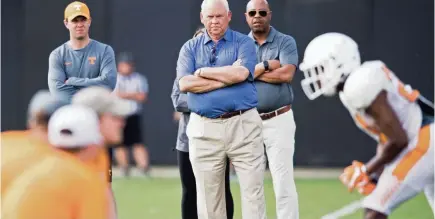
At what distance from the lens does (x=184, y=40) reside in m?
14.1

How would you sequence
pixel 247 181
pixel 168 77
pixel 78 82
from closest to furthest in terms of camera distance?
pixel 247 181 → pixel 78 82 → pixel 168 77

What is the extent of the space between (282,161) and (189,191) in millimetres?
825

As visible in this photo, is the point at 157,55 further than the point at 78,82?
Yes

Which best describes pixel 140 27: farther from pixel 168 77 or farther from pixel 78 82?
pixel 78 82

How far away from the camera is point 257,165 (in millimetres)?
7215

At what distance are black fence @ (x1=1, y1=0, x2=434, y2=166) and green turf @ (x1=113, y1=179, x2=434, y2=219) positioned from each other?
124cm

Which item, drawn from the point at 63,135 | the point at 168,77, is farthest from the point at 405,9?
the point at 63,135

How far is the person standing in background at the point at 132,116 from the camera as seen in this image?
13.6 meters

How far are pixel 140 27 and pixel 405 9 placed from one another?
4025 mm

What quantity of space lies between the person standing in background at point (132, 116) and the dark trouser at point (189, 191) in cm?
569

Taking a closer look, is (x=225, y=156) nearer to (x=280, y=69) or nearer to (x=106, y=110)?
(x=280, y=69)

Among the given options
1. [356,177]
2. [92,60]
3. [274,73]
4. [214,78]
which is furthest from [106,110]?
[274,73]

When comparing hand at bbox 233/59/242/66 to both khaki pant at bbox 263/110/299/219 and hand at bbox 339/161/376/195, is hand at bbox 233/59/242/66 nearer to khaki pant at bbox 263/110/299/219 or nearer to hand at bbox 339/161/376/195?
khaki pant at bbox 263/110/299/219

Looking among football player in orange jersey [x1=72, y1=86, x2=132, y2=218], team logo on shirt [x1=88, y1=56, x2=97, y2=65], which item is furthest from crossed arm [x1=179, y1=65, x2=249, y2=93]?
football player in orange jersey [x1=72, y1=86, x2=132, y2=218]
